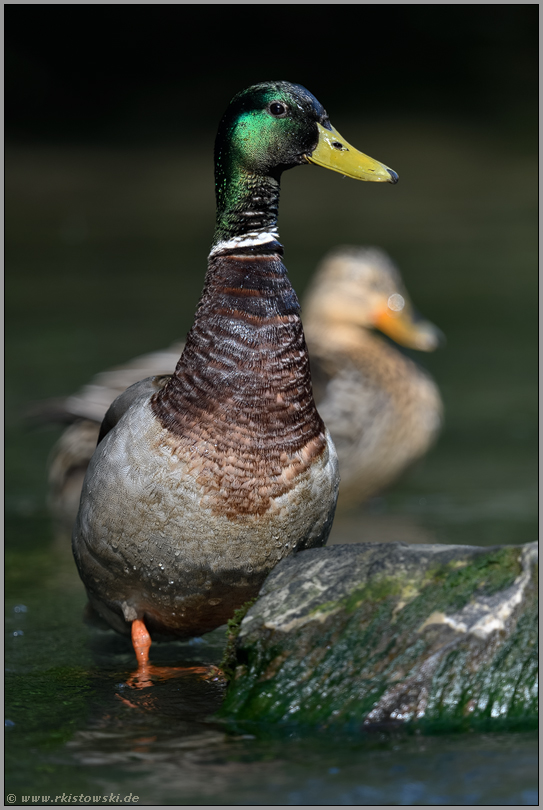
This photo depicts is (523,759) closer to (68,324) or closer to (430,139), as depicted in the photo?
(68,324)

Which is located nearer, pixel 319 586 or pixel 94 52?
pixel 319 586

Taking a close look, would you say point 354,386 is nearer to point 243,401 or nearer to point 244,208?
point 244,208

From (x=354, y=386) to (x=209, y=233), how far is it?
753 centimetres

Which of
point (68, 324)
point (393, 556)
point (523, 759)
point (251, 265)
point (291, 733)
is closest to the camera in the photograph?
point (523, 759)

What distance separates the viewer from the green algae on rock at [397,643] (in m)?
2.59

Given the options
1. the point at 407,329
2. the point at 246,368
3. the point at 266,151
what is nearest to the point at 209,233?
the point at 407,329

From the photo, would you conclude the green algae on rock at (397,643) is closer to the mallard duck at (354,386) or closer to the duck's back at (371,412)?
the mallard duck at (354,386)

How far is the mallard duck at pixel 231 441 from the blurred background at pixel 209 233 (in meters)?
0.33

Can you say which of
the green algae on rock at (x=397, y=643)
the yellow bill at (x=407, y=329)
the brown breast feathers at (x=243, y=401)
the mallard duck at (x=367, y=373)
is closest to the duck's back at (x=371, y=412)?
the mallard duck at (x=367, y=373)

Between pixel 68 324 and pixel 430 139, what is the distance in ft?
30.2

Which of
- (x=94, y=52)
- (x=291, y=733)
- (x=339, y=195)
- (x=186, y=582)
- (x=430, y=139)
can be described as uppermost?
(x=94, y=52)

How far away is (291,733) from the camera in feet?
8.57

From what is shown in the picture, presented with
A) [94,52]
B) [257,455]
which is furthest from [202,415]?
[94,52]

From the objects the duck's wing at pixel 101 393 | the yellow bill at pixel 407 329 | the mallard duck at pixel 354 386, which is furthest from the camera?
the yellow bill at pixel 407 329
